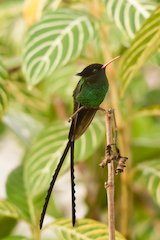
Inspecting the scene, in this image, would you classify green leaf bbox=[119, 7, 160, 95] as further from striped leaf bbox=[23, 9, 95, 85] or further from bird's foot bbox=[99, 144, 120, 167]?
bird's foot bbox=[99, 144, 120, 167]

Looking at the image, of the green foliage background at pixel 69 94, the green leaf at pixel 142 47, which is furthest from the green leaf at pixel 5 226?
the green leaf at pixel 142 47

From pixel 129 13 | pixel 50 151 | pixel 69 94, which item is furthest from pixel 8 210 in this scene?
pixel 69 94

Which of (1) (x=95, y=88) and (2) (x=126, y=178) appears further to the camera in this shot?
(2) (x=126, y=178)

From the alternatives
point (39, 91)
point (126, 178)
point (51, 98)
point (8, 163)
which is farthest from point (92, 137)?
point (8, 163)

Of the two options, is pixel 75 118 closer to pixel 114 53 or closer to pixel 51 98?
pixel 114 53

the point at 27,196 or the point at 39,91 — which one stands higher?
the point at 39,91

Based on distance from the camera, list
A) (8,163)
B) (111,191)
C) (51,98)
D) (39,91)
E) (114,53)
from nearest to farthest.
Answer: (111,191) < (114,53) < (39,91) < (51,98) < (8,163)

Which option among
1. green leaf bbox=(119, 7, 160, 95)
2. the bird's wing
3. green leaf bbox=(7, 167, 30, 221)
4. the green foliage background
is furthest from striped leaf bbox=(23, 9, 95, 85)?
the bird's wing
